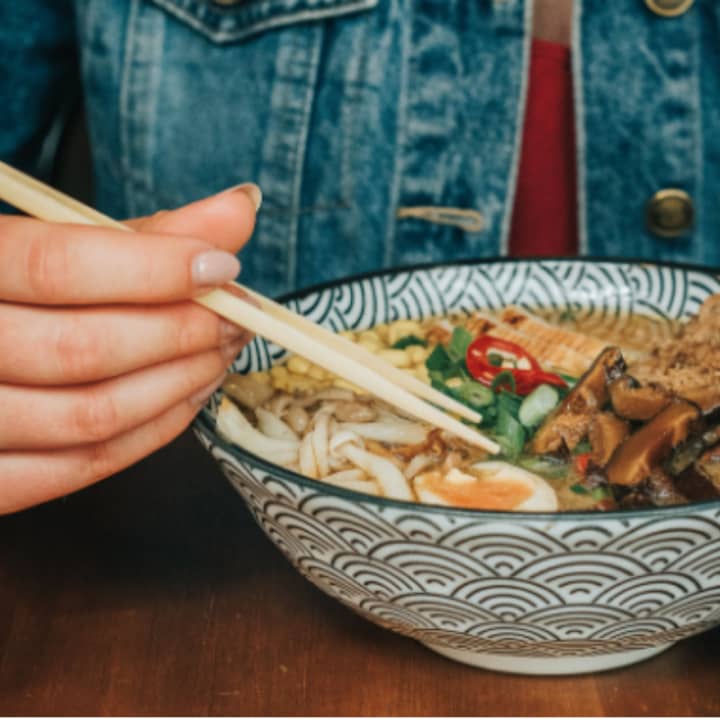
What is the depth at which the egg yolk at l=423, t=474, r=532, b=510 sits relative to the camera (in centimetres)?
99

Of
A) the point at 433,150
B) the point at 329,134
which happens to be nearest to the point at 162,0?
the point at 329,134

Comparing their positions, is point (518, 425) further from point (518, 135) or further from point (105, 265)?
point (518, 135)

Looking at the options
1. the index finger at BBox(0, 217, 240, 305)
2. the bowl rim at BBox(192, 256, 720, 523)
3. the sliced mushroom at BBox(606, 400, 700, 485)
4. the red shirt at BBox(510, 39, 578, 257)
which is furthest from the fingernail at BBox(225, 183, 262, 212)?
the red shirt at BBox(510, 39, 578, 257)

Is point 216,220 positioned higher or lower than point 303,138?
higher

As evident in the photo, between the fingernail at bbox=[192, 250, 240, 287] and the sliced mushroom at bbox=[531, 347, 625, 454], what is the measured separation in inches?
17.0

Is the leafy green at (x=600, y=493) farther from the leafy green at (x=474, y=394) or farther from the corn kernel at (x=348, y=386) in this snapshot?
the corn kernel at (x=348, y=386)

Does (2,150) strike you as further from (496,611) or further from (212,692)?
(496,611)

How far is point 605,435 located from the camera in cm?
104

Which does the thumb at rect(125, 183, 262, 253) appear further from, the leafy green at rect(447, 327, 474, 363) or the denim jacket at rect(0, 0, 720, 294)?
the denim jacket at rect(0, 0, 720, 294)

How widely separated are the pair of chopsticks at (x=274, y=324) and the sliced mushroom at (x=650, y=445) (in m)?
0.16

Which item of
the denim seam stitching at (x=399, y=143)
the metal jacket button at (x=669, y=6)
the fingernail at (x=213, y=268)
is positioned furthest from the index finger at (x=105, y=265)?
the metal jacket button at (x=669, y=6)

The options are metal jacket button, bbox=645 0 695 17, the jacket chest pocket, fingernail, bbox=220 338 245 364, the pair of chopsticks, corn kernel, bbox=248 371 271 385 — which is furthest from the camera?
the jacket chest pocket

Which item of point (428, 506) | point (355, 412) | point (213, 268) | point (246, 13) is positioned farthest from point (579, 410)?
point (246, 13)

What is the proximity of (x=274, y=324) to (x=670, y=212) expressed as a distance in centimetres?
151
